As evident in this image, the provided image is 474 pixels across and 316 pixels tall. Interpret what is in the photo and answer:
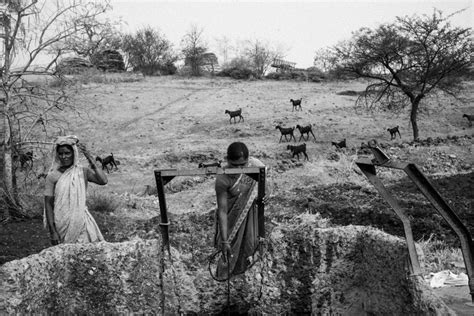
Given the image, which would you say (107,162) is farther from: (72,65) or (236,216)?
(236,216)

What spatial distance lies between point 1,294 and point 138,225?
611cm

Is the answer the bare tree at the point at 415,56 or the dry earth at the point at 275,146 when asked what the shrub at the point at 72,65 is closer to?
the dry earth at the point at 275,146

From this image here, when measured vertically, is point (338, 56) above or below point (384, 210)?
above

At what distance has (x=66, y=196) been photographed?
12.2 feet

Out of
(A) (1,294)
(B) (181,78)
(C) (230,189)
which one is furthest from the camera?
(B) (181,78)

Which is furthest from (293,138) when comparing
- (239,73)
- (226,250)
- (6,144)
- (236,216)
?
(239,73)

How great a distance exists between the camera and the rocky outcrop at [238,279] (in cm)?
310

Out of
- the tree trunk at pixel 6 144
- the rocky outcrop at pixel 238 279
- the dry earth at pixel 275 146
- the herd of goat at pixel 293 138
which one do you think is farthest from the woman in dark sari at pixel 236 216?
the herd of goat at pixel 293 138

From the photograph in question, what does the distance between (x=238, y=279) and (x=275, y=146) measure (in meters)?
13.6

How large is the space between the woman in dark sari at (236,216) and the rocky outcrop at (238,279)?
19cm

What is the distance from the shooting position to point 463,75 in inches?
771

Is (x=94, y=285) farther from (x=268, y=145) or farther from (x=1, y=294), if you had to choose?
(x=268, y=145)

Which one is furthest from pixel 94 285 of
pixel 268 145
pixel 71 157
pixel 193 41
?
pixel 193 41

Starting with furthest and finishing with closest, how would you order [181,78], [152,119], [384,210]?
[181,78] < [152,119] < [384,210]
